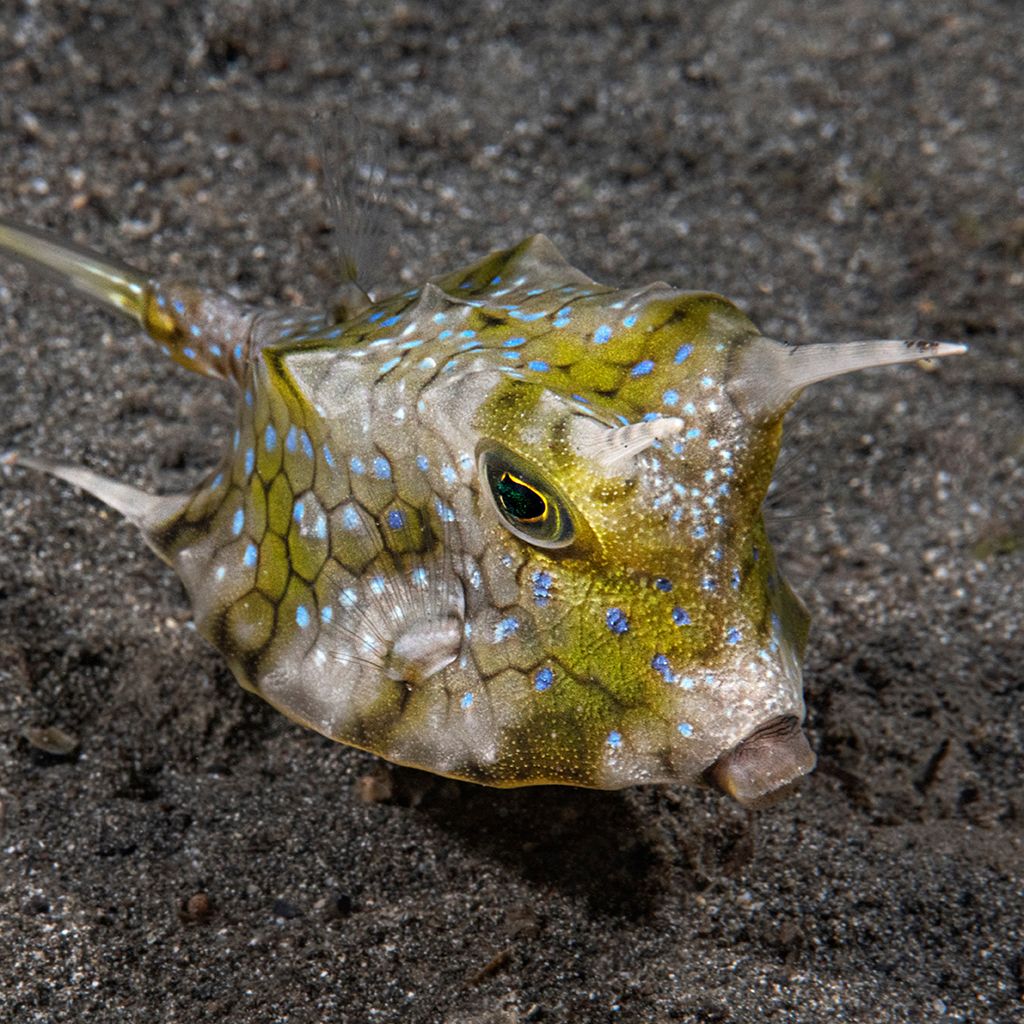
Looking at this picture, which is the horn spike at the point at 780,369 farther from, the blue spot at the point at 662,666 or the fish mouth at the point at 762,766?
the fish mouth at the point at 762,766

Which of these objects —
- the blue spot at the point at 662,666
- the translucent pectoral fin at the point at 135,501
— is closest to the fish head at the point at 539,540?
the blue spot at the point at 662,666

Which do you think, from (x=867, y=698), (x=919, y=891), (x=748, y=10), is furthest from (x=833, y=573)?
(x=748, y=10)

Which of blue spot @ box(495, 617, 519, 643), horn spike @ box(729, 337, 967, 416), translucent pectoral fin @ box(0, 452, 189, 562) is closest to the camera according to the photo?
horn spike @ box(729, 337, 967, 416)

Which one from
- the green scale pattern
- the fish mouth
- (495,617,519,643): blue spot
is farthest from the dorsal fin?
the fish mouth

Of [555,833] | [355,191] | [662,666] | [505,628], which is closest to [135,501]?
[355,191]

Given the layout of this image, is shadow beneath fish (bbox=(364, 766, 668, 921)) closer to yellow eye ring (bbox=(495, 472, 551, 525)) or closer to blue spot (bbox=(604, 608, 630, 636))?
blue spot (bbox=(604, 608, 630, 636))
